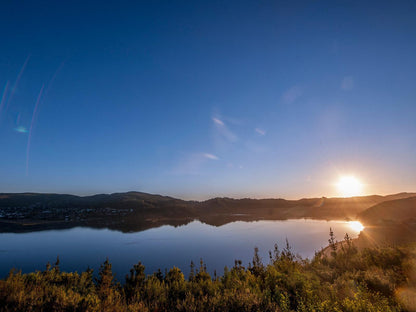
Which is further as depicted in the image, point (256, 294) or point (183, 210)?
point (183, 210)

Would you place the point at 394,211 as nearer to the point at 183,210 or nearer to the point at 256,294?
the point at 256,294

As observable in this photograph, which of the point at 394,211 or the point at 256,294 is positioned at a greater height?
the point at 394,211

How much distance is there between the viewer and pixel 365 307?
17.3ft

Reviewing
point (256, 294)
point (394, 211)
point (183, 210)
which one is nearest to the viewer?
point (256, 294)

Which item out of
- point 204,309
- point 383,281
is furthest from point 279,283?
point 204,309

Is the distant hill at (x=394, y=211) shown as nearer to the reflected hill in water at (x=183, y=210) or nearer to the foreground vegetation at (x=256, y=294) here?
the reflected hill in water at (x=183, y=210)

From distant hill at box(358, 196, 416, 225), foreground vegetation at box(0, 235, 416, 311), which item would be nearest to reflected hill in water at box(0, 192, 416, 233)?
distant hill at box(358, 196, 416, 225)

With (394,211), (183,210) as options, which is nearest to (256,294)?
(394,211)

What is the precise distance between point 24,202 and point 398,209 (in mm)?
253685

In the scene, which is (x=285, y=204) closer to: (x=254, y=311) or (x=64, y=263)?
(x=64, y=263)

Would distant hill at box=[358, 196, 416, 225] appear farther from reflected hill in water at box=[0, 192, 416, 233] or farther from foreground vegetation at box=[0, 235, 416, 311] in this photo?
foreground vegetation at box=[0, 235, 416, 311]

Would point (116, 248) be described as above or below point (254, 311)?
below

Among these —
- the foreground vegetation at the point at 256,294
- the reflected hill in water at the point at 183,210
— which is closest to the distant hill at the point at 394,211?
the reflected hill in water at the point at 183,210

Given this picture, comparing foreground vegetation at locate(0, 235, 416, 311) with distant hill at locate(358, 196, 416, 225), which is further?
distant hill at locate(358, 196, 416, 225)
